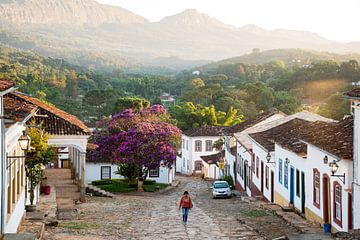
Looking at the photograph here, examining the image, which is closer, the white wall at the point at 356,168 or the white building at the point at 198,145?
the white wall at the point at 356,168

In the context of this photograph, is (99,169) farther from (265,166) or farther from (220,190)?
(265,166)

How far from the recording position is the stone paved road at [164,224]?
17938 millimetres

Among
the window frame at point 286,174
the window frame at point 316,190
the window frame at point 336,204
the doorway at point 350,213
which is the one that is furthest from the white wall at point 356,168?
the window frame at point 286,174

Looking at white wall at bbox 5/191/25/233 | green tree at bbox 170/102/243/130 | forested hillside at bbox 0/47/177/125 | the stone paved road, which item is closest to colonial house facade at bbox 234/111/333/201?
the stone paved road

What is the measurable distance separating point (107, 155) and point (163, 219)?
17.3m

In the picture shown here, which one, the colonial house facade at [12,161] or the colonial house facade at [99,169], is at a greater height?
the colonial house facade at [12,161]

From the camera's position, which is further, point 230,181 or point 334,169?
point 230,181

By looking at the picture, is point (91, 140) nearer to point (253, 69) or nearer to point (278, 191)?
point (278, 191)

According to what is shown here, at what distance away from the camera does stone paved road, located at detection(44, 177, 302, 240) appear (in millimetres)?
17938

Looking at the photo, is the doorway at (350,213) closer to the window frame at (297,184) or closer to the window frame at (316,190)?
the window frame at (316,190)

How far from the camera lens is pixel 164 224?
20906mm

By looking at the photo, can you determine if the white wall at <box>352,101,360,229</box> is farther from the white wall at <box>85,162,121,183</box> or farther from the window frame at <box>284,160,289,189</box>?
the white wall at <box>85,162,121,183</box>

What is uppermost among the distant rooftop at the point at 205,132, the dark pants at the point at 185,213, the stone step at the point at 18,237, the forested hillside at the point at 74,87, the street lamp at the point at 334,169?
the forested hillside at the point at 74,87

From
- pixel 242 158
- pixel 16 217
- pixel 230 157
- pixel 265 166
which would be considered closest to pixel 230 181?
pixel 230 157
